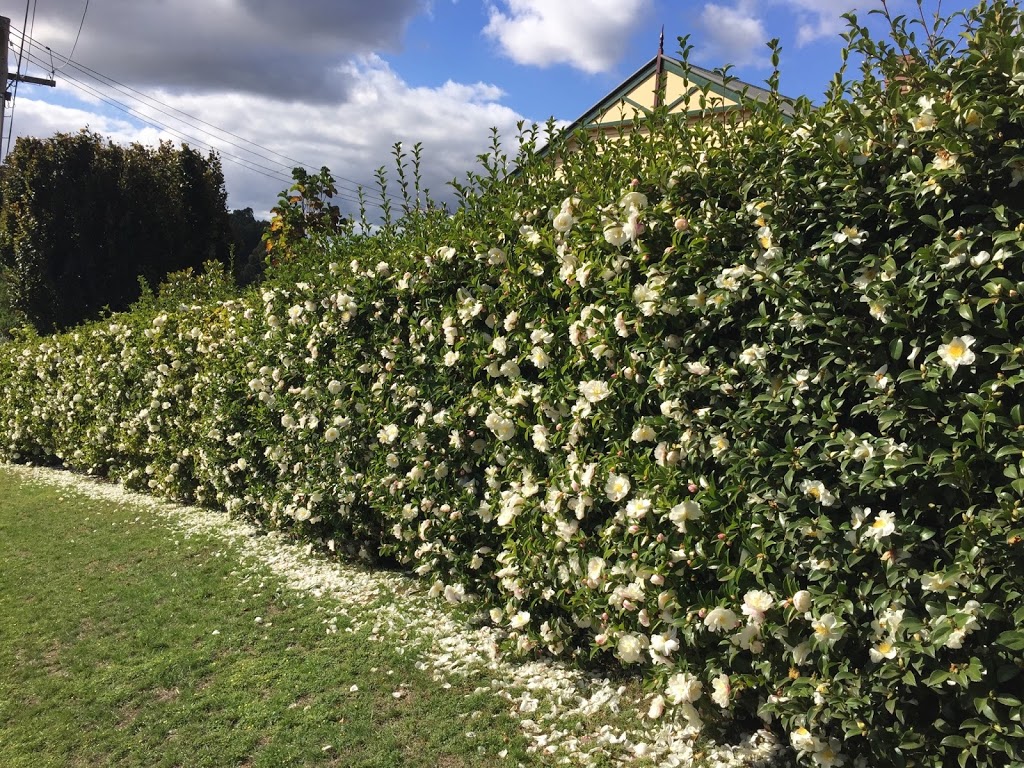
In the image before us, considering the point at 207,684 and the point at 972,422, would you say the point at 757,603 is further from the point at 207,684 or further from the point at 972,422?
the point at 207,684

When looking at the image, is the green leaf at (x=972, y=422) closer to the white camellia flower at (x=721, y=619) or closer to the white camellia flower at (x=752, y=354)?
the white camellia flower at (x=752, y=354)

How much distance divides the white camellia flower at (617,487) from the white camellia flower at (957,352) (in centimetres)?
135

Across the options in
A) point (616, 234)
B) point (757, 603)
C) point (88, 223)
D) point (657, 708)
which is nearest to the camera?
point (757, 603)

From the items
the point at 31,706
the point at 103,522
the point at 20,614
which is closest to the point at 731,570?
the point at 31,706

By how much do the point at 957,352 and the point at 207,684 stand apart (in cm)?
379

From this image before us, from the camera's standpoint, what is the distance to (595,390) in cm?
328

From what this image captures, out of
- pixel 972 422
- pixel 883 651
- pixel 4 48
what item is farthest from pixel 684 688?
pixel 4 48

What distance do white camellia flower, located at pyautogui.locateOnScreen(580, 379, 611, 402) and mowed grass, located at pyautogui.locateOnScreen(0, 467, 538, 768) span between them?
156cm

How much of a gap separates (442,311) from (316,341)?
1616 mm

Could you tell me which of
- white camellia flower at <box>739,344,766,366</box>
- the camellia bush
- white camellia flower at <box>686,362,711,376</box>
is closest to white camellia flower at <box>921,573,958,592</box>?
the camellia bush

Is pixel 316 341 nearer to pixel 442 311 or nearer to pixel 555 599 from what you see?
pixel 442 311

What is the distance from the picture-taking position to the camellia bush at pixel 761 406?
224 cm

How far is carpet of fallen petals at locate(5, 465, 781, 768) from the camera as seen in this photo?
9.80 feet

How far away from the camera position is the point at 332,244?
5777 mm
